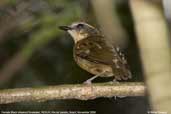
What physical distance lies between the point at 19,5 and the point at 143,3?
2.40 m

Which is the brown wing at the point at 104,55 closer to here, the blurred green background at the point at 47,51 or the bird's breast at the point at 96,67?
the bird's breast at the point at 96,67

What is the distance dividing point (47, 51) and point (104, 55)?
6.03 ft

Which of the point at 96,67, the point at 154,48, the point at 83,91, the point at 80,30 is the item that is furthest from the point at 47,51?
the point at 154,48

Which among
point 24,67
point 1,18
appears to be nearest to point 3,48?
point 24,67

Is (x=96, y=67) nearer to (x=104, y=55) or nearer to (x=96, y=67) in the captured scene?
(x=96, y=67)

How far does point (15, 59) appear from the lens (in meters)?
3.35

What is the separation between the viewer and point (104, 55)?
2.11 m

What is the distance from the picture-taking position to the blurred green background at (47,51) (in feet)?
9.77

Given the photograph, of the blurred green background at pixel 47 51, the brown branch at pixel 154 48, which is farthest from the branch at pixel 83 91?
the blurred green background at pixel 47 51

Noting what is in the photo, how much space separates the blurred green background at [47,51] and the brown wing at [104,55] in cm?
50

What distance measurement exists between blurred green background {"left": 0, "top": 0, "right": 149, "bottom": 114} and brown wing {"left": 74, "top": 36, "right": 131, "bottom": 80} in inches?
19.5

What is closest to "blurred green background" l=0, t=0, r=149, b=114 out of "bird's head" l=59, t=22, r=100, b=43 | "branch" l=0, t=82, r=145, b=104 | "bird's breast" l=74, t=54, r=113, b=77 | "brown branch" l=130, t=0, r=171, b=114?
"bird's head" l=59, t=22, r=100, b=43

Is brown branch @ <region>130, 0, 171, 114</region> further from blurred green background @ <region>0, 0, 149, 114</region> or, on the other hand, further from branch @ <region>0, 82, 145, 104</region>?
blurred green background @ <region>0, 0, 149, 114</region>

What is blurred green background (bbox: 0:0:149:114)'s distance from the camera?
2977 mm
